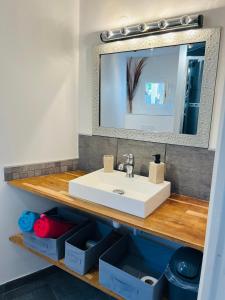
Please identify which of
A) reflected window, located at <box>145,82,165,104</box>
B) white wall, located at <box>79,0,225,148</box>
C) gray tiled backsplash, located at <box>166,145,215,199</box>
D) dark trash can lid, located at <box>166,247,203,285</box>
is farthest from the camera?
reflected window, located at <box>145,82,165,104</box>

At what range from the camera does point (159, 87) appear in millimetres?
1480

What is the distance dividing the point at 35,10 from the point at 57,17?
0.18 meters

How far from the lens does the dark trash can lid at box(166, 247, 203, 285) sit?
3.59 feet

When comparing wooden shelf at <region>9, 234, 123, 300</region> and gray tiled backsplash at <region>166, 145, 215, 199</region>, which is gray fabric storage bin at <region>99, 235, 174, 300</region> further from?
gray tiled backsplash at <region>166, 145, 215, 199</region>

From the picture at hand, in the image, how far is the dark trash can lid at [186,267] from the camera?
109 cm

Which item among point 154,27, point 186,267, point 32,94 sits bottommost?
point 186,267

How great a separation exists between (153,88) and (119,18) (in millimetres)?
544

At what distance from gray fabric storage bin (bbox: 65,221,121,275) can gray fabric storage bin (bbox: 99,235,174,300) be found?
0.07 m

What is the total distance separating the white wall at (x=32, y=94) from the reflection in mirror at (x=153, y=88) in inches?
12.6

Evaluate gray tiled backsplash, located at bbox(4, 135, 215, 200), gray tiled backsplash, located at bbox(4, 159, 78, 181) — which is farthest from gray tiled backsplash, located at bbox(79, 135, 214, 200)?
gray tiled backsplash, located at bbox(4, 159, 78, 181)

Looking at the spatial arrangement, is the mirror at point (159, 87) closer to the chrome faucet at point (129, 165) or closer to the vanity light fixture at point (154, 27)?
the vanity light fixture at point (154, 27)

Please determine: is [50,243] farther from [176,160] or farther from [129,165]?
[176,160]

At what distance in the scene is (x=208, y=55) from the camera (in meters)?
1.27

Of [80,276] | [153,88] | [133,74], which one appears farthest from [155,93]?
[80,276]
